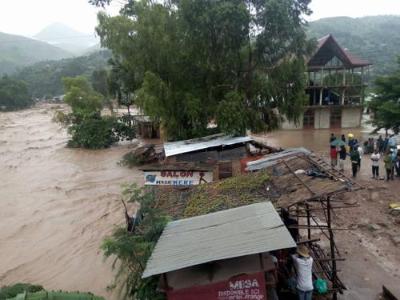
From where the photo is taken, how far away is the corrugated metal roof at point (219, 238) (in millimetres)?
5770

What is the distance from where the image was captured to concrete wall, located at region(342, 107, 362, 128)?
3400cm

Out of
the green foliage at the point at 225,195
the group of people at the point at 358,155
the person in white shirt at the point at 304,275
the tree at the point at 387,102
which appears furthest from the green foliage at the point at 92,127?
the person in white shirt at the point at 304,275

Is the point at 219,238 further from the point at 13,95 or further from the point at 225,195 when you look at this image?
the point at 13,95

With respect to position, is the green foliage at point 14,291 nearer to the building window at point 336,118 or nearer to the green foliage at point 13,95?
the building window at point 336,118

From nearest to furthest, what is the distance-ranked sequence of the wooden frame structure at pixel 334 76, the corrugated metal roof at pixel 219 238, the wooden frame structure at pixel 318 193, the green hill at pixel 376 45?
the corrugated metal roof at pixel 219 238 < the wooden frame structure at pixel 318 193 < the wooden frame structure at pixel 334 76 < the green hill at pixel 376 45

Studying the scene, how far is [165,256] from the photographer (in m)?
Answer: 6.25

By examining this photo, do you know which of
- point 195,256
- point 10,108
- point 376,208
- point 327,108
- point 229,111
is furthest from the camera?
point 10,108

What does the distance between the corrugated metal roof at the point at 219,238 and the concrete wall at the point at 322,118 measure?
2827 cm

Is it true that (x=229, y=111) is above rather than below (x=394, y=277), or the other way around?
above

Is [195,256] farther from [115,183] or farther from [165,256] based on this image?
[115,183]

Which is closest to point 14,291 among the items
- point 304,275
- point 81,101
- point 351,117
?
point 304,275

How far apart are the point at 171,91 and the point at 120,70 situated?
8935 millimetres

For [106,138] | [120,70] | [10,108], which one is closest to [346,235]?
[120,70]

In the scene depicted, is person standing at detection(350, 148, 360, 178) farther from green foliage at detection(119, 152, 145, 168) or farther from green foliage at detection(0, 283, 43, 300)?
green foliage at detection(0, 283, 43, 300)
